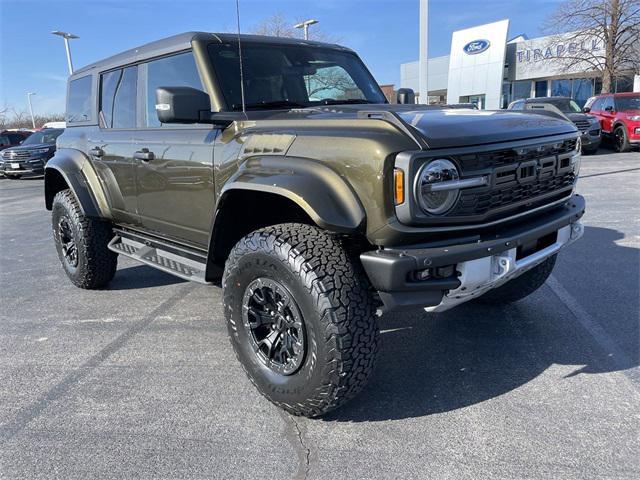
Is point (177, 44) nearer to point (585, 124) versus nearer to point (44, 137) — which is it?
point (585, 124)

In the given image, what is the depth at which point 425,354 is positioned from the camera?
10.8 ft

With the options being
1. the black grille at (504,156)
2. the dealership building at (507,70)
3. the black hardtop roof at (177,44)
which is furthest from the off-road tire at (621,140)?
the black grille at (504,156)

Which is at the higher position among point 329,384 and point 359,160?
point 359,160

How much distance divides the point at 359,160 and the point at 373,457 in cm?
133

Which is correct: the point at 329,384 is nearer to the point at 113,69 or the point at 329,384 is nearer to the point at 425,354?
the point at 425,354

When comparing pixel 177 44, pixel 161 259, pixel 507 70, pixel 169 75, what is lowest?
pixel 161 259

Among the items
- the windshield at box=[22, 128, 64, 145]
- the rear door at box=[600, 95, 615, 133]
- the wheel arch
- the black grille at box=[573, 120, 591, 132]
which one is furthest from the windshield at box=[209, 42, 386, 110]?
the windshield at box=[22, 128, 64, 145]

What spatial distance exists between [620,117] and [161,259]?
592 inches

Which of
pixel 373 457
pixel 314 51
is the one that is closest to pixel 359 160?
pixel 373 457

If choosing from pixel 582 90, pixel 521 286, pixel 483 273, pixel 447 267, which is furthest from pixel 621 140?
pixel 582 90

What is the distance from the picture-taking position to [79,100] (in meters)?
5.02

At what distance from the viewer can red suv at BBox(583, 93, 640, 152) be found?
14.4 meters

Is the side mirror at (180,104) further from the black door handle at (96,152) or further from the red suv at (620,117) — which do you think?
the red suv at (620,117)

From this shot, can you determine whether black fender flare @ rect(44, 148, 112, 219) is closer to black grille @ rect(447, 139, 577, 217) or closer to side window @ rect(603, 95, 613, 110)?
black grille @ rect(447, 139, 577, 217)
